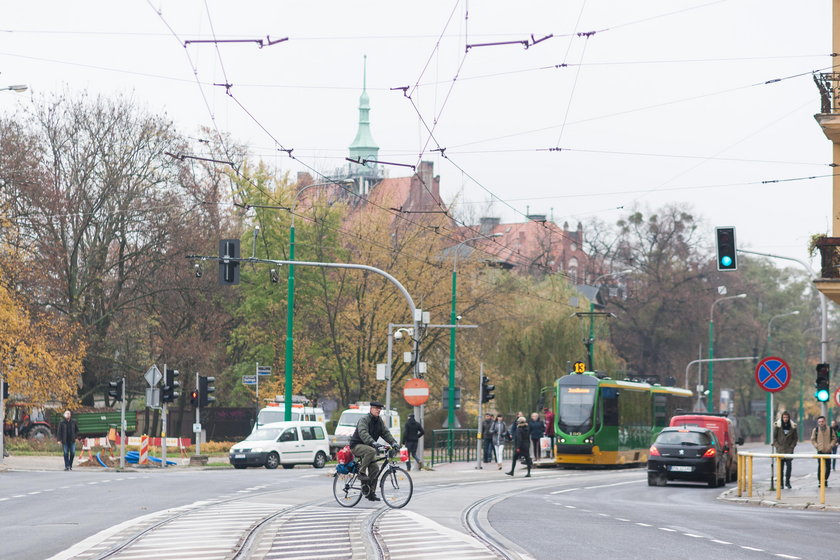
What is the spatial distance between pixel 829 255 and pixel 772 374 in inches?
201

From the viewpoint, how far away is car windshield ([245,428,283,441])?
4112 centimetres

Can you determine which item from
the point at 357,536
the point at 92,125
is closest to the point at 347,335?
the point at 92,125

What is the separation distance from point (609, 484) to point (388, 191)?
27932 millimetres

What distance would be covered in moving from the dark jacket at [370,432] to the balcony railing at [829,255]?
41.3 feet

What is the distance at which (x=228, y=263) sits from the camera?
3198 cm

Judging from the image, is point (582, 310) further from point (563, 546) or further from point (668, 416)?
point (563, 546)

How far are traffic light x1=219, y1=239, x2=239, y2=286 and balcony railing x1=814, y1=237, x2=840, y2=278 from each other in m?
13.2

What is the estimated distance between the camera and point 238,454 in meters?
40.4

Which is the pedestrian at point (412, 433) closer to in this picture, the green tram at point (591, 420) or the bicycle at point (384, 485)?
the green tram at point (591, 420)

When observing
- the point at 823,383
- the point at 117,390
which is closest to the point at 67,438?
the point at 117,390

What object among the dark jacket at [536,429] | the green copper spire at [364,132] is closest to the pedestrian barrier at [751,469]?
the dark jacket at [536,429]

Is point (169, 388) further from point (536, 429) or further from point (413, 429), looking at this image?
point (536, 429)

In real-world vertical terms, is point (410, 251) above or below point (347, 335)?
above

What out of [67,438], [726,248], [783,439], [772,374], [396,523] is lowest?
[396,523]
